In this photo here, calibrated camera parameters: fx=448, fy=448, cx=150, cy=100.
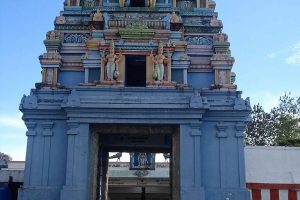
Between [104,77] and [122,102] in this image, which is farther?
[104,77]

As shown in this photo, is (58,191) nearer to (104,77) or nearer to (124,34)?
(104,77)

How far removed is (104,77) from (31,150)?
3.16m

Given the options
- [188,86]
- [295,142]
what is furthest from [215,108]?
[295,142]

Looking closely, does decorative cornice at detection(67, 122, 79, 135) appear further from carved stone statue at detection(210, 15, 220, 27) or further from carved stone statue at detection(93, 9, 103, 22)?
carved stone statue at detection(210, 15, 220, 27)

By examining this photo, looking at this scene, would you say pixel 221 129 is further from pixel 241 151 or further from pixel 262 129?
pixel 262 129

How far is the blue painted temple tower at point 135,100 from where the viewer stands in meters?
13.0

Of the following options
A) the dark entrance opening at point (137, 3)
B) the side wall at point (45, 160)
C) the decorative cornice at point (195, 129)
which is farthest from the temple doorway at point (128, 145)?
the dark entrance opening at point (137, 3)

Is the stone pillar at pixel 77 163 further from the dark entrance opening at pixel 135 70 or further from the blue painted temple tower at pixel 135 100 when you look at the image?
the dark entrance opening at pixel 135 70

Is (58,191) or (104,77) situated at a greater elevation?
(104,77)

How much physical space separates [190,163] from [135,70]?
15.9 feet

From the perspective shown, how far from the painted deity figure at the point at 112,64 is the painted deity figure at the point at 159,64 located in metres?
1.17

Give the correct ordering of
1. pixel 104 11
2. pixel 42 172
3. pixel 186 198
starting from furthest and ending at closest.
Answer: pixel 104 11
pixel 42 172
pixel 186 198

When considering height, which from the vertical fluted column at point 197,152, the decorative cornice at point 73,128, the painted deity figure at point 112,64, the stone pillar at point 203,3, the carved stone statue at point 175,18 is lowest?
the vertical fluted column at point 197,152

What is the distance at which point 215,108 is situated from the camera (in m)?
13.6
